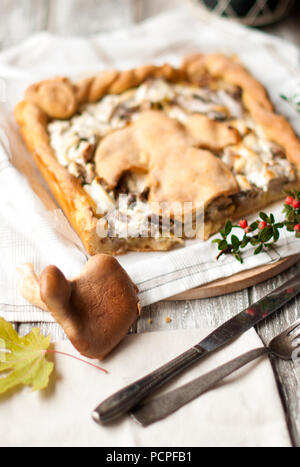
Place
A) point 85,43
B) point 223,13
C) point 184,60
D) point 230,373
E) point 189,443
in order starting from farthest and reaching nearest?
point 223,13, point 85,43, point 184,60, point 230,373, point 189,443

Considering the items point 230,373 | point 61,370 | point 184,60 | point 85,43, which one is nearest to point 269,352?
point 230,373

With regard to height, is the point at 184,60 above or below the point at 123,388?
above

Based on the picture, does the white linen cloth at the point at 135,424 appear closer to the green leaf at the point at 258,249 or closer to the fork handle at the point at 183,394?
the fork handle at the point at 183,394

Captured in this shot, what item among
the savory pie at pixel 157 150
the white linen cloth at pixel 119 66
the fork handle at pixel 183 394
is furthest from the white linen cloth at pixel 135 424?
the savory pie at pixel 157 150

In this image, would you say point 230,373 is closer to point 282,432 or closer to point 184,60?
point 282,432

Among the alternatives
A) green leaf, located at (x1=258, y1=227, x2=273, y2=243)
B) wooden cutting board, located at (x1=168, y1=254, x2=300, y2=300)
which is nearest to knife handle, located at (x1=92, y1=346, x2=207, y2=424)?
wooden cutting board, located at (x1=168, y1=254, x2=300, y2=300)

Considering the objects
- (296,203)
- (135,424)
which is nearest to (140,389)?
(135,424)
